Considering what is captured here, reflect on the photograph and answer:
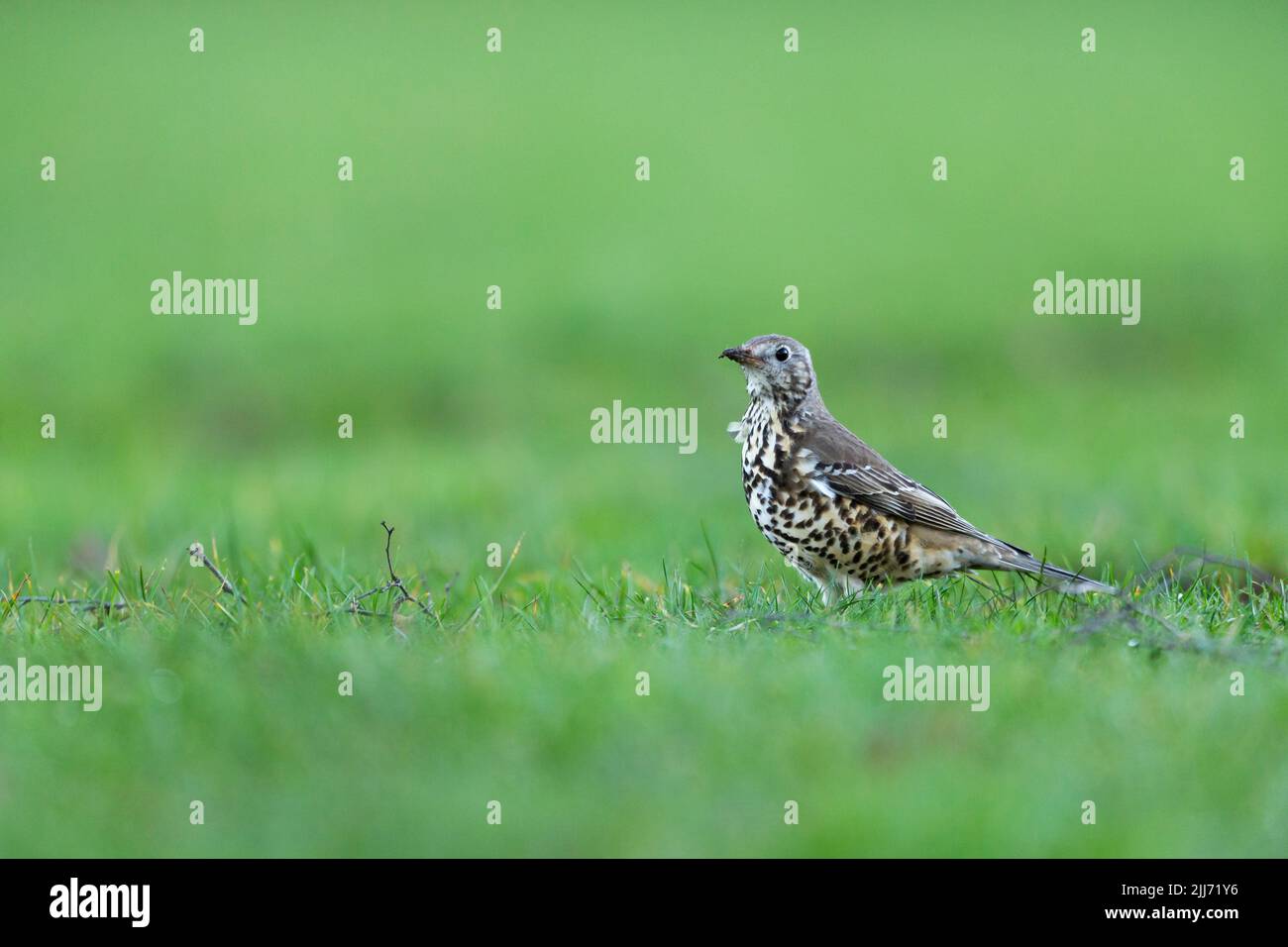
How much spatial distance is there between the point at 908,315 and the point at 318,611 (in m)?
13.8

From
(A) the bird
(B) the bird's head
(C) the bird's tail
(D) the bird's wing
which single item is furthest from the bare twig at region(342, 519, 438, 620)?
(C) the bird's tail

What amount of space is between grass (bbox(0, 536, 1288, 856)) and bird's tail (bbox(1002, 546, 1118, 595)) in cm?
61

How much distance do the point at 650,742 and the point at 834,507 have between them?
2819 millimetres

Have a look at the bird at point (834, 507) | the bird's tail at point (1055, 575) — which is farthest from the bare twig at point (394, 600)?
the bird's tail at point (1055, 575)

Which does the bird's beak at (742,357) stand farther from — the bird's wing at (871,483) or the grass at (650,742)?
the grass at (650,742)

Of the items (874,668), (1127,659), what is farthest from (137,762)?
(1127,659)

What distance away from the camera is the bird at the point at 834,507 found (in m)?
7.20

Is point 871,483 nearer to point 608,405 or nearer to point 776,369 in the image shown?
point 776,369

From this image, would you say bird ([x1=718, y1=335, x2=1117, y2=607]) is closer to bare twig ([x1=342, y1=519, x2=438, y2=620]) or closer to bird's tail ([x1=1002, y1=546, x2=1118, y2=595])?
bird's tail ([x1=1002, y1=546, x2=1118, y2=595])

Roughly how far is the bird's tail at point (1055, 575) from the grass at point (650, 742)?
610mm

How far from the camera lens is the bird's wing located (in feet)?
24.0

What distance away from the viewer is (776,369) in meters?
7.70

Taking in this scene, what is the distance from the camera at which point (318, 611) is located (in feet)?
20.1

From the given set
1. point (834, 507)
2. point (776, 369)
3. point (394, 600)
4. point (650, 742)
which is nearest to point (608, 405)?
point (776, 369)
